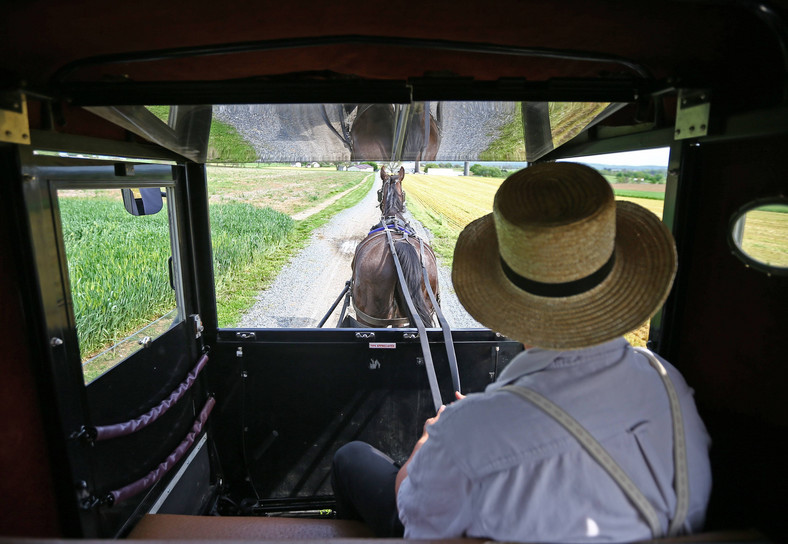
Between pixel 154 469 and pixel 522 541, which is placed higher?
pixel 522 541

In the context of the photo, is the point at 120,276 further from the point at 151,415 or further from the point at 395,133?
the point at 395,133

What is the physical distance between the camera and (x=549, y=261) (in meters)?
1.17

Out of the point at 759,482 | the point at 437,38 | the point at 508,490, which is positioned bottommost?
the point at 759,482

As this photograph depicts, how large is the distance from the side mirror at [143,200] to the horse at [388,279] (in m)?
2.76

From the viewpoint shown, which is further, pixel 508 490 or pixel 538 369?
pixel 538 369

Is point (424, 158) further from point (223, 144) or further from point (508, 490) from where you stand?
point (508, 490)

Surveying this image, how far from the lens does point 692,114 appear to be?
149 cm

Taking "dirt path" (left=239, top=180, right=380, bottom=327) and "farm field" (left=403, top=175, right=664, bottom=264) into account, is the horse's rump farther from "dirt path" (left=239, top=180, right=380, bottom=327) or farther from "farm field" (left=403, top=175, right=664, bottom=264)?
"farm field" (left=403, top=175, right=664, bottom=264)

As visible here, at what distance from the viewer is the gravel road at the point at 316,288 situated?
11359mm

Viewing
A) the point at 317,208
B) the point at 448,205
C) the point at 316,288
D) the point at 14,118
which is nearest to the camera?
the point at 14,118

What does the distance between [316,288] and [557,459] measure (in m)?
13.1

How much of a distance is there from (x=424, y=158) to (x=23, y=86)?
2.06m

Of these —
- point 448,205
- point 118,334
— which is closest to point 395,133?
point 118,334

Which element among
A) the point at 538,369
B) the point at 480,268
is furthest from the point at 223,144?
the point at 538,369
